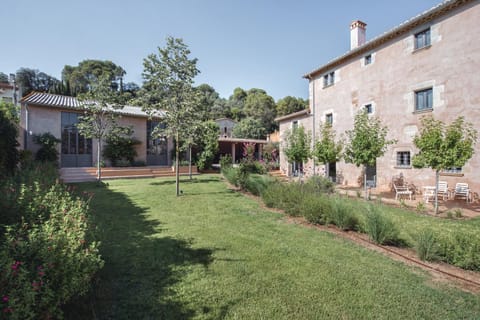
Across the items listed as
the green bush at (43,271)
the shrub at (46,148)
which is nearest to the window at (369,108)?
the green bush at (43,271)

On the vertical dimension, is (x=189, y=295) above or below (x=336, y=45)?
below

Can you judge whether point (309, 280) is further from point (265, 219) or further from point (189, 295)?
point (265, 219)

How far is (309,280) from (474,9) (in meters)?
13.3

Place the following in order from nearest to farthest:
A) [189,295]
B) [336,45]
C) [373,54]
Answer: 1. [189,295]
2. [373,54]
3. [336,45]

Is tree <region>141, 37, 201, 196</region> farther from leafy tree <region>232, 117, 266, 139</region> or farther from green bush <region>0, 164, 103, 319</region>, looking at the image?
leafy tree <region>232, 117, 266, 139</region>

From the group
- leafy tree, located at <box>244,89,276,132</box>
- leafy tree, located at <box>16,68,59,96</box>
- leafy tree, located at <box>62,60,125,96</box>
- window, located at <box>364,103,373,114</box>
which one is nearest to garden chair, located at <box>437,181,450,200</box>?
window, located at <box>364,103,373,114</box>

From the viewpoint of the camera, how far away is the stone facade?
31.2 feet

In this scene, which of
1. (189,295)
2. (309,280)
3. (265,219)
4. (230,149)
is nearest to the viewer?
(189,295)

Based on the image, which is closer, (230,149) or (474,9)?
(474,9)

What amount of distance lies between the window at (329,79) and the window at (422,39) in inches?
205

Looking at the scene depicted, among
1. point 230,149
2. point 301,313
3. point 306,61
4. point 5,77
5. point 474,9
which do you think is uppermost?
point 5,77

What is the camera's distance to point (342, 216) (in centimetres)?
549

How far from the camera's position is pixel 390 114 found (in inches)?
491

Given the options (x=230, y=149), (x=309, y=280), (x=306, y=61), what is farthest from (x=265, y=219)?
(x=230, y=149)
